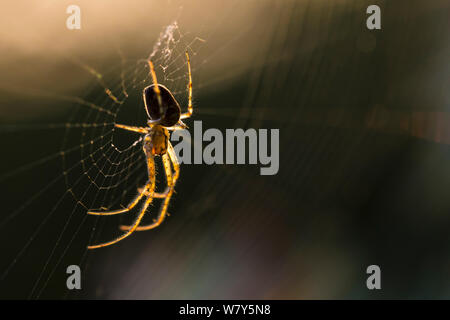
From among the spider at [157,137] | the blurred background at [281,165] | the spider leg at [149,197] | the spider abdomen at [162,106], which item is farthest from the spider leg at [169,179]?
the blurred background at [281,165]

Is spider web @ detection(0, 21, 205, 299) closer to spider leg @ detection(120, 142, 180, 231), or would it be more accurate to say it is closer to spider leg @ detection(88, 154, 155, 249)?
spider leg @ detection(120, 142, 180, 231)

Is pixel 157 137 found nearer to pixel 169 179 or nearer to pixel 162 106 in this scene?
pixel 162 106

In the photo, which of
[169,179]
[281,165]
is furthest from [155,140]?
[281,165]

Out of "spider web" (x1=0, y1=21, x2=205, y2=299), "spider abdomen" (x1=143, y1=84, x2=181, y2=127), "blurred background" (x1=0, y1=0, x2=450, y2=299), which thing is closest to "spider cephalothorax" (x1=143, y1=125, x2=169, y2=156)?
"spider abdomen" (x1=143, y1=84, x2=181, y2=127)

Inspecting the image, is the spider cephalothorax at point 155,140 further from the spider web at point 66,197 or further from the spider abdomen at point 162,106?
the spider web at point 66,197

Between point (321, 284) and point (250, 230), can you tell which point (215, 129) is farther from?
point (321, 284)

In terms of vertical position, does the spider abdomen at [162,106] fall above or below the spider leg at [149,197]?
above
